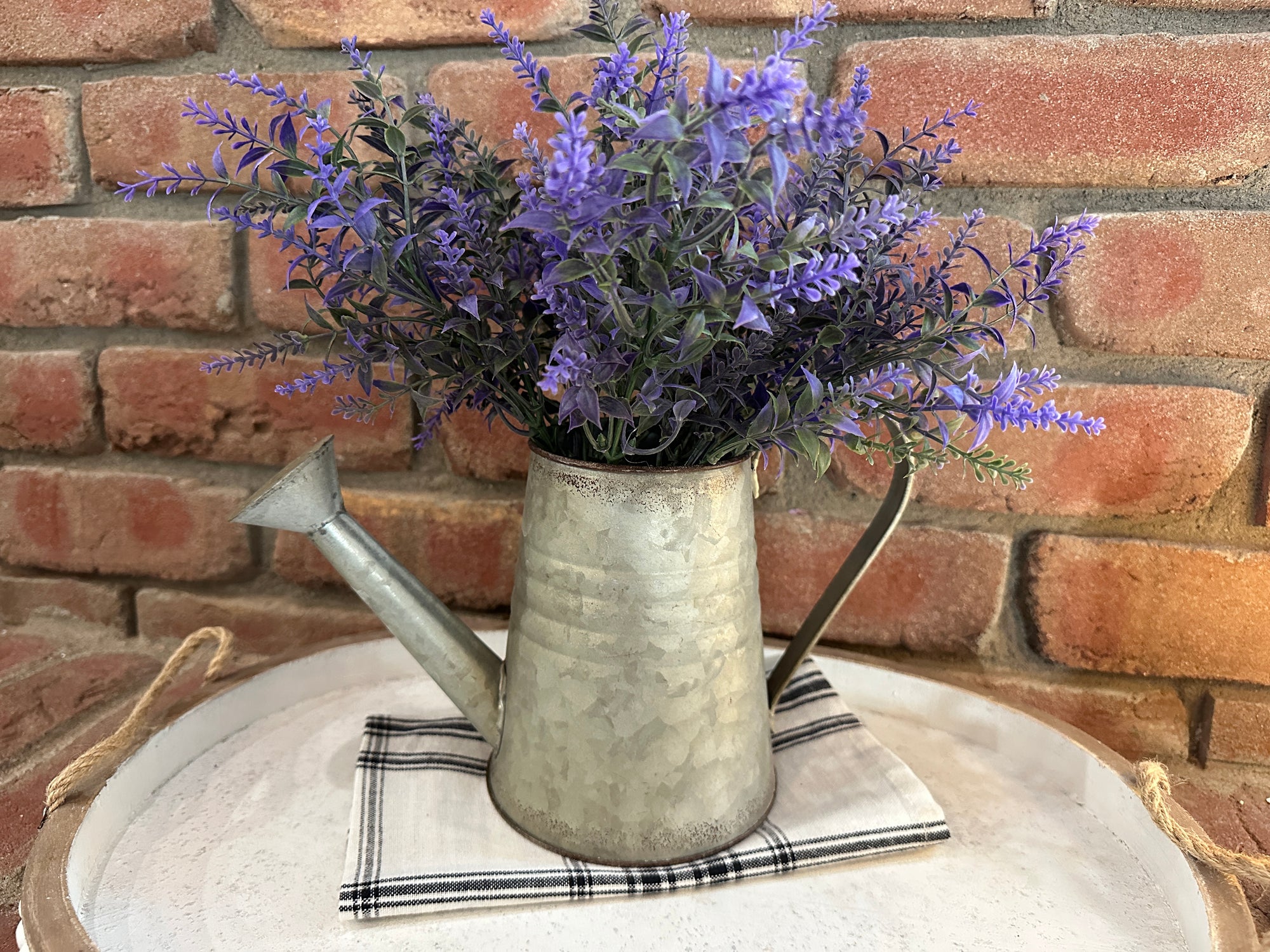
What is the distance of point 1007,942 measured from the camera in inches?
18.1

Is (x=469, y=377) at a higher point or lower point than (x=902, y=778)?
higher

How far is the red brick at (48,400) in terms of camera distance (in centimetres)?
80

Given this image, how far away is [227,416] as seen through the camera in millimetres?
790

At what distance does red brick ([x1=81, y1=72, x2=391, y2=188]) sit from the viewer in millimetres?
715

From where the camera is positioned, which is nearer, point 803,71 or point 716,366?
point 716,366

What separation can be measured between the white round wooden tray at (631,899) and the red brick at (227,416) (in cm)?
22

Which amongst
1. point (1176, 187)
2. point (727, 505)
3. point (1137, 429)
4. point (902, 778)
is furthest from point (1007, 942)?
point (1176, 187)

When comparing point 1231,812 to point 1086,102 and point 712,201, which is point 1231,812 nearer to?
point 1086,102

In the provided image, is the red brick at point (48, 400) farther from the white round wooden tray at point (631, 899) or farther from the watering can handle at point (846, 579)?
the watering can handle at point (846, 579)

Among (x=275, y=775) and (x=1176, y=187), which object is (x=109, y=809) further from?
(x=1176, y=187)

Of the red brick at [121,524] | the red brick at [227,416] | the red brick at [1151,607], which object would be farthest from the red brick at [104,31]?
the red brick at [1151,607]

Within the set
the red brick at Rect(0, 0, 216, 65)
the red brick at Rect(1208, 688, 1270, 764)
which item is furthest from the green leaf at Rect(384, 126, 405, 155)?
the red brick at Rect(1208, 688, 1270, 764)

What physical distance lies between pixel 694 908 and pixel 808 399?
0.27m

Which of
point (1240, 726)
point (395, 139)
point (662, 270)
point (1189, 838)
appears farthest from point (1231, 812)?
point (395, 139)
